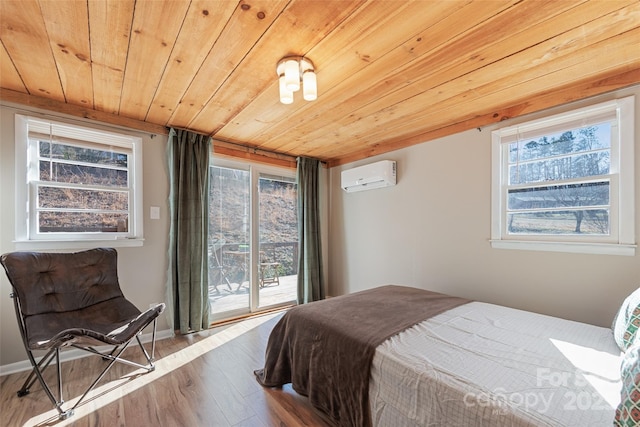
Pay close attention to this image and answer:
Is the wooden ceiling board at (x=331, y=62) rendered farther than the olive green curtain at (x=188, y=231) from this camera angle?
No

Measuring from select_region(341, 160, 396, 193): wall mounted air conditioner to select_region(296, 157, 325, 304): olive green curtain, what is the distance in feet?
1.68

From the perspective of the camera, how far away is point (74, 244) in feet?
7.98

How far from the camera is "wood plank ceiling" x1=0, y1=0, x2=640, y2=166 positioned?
1323mm

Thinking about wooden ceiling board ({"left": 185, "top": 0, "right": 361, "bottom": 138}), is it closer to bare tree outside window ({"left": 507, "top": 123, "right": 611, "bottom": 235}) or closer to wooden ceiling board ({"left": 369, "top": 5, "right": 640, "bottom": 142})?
wooden ceiling board ({"left": 369, "top": 5, "right": 640, "bottom": 142})

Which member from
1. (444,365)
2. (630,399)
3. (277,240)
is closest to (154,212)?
(277,240)

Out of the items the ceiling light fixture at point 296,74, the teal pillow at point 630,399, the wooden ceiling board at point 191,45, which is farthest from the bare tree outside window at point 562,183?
the wooden ceiling board at point 191,45

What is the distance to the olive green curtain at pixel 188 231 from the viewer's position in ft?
9.41

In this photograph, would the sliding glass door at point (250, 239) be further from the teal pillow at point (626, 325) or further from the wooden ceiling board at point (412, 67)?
the teal pillow at point (626, 325)

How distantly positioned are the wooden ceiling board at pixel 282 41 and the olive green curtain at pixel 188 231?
904 mm

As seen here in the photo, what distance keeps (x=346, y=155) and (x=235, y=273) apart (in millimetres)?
2280

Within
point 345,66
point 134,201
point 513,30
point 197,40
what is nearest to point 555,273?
point 513,30

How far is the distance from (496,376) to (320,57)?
6.26 feet

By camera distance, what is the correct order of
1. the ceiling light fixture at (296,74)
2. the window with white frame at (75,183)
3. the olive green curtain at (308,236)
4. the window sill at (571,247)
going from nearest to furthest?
the ceiling light fixture at (296,74) → the window sill at (571,247) → the window with white frame at (75,183) → the olive green curtain at (308,236)

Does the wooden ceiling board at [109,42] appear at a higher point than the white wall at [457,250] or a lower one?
higher
